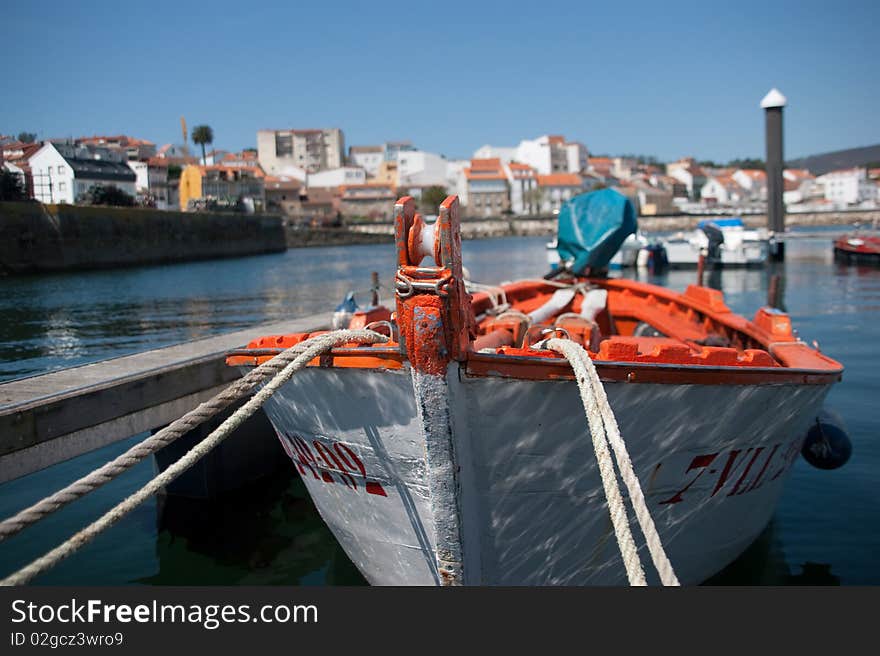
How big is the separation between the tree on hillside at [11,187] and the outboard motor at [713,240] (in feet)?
111

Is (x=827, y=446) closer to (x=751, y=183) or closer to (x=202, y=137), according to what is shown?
(x=202, y=137)

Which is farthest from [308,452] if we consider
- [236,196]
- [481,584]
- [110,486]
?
[236,196]

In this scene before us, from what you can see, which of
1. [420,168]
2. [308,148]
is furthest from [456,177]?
[308,148]

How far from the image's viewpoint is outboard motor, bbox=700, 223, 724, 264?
1559 inches

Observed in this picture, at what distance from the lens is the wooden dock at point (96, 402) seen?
5.29 meters

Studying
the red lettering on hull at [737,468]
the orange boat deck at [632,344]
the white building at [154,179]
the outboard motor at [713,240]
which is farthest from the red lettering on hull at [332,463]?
the white building at [154,179]

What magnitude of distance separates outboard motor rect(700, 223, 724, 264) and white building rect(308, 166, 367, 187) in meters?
103

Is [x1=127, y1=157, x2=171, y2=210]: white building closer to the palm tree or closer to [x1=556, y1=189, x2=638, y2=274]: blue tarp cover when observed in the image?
the palm tree

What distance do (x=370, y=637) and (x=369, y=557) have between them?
125 cm

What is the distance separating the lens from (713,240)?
39500 mm

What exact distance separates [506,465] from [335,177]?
140215 millimetres

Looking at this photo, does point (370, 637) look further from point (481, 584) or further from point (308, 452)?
point (308, 452)

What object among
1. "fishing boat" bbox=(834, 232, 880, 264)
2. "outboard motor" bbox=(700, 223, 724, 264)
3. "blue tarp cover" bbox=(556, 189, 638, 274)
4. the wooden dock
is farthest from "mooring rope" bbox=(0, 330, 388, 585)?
"fishing boat" bbox=(834, 232, 880, 264)

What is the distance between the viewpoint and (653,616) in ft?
12.7
